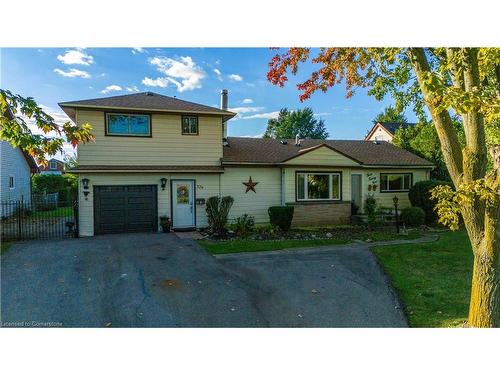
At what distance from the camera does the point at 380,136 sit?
33750 mm

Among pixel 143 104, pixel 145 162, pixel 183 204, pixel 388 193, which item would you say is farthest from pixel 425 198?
pixel 143 104

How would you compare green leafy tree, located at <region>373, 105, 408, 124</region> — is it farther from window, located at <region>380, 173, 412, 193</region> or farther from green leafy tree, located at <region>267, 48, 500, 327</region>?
green leafy tree, located at <region>267, 48, 500, 327</region>

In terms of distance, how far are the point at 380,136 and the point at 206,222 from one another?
2728 centimetres

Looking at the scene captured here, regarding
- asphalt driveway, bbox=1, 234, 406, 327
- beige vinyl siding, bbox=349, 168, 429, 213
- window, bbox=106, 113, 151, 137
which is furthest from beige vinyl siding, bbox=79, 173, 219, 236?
beige vinyl siding, bbox=349, 168, 429, 213

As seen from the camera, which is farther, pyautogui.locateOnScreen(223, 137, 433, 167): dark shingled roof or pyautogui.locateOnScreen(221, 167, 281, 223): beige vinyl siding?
pyautogui.locateOnScreen(223, 137, 433, 167): dark shingled roof

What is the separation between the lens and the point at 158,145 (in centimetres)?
1234

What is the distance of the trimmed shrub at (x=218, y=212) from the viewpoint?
11469mm

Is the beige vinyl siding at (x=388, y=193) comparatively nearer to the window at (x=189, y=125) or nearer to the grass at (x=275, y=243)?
the grass at (x=275, y=243)

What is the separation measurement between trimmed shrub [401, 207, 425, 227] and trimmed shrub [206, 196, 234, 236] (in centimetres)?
778

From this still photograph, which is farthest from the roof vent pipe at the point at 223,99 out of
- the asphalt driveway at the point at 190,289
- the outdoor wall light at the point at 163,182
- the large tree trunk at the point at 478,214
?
the large tree trunk at the point at 478,214

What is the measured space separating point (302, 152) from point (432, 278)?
7.65 metres

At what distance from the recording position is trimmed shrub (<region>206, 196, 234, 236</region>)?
11.5m

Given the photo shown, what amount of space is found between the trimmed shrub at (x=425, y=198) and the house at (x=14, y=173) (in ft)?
64.2
